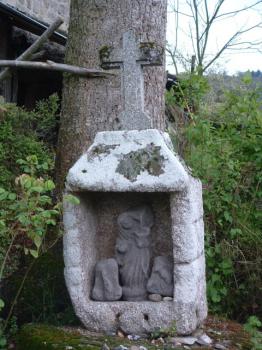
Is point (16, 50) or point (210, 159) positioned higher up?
point (16, 50)

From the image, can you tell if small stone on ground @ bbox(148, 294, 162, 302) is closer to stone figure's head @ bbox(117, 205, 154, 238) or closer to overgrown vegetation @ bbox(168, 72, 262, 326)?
stone figure's head @ bbox(117, 205, 154, 238)

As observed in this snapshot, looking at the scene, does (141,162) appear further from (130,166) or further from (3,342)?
(3,342)

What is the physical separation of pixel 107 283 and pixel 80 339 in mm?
371

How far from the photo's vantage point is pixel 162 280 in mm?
3283

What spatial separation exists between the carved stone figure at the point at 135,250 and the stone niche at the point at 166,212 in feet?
0.38

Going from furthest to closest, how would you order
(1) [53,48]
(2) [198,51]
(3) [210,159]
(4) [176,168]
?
(2) [198,51]
(1) [53,48]
(3) [210,159]
(4) [176,168]

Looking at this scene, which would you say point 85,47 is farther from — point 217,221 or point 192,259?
point 192,259

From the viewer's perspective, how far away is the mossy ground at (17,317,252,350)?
10.0 feet

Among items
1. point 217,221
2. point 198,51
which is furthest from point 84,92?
point 198,51

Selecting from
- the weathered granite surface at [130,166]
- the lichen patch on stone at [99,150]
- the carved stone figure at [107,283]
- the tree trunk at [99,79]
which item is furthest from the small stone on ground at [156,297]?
the tree trunk at [99,79]

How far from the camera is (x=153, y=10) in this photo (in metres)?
4.43

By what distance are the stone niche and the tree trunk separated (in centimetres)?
110

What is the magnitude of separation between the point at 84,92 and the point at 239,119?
1.28 m

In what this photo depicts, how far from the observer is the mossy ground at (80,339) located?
305 cm
